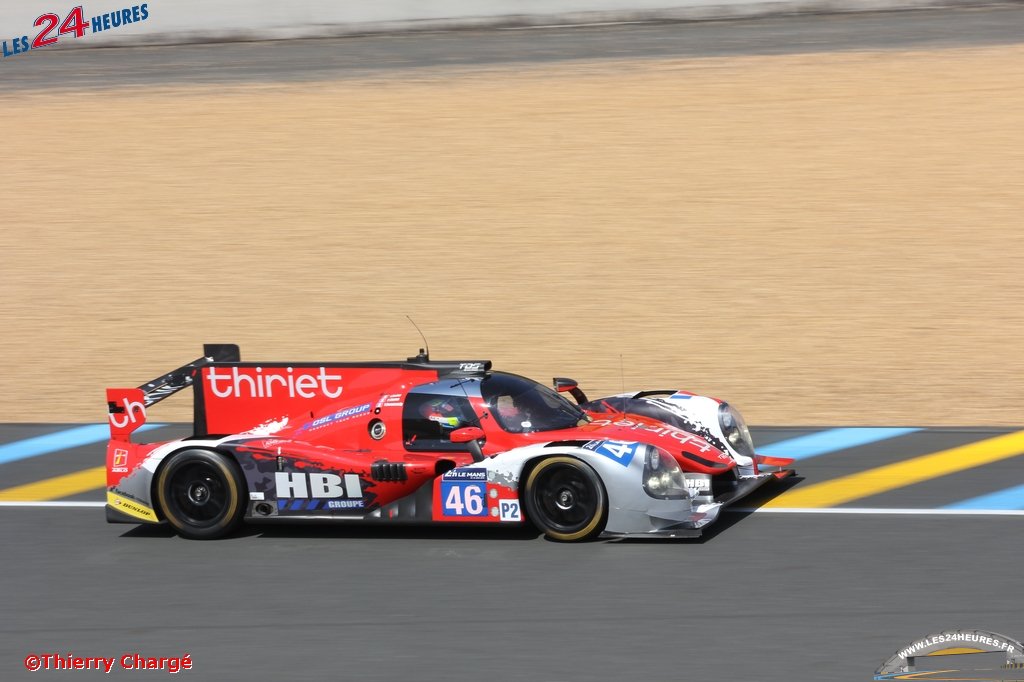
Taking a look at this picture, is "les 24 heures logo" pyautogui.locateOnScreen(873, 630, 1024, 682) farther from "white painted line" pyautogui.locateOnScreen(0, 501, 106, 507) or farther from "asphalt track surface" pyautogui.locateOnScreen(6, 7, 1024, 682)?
"white painted line" pyautogui.locateOnScreen(0, 501, 106, 507)

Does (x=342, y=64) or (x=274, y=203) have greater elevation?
(x=342, y=64)

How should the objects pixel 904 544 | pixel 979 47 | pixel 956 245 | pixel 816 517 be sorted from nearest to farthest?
pixel 904 544, pixel 816 517, pixel 956 245, pixel 979 47

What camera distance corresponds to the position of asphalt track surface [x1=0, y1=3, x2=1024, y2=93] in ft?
70.8

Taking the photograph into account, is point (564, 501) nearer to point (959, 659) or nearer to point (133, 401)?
point (959, 659)

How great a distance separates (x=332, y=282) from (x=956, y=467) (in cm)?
843

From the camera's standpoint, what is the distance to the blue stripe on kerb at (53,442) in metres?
12.1

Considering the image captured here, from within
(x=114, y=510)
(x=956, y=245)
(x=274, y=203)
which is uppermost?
(x=274, y=203)

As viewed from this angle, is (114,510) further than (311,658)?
Yes

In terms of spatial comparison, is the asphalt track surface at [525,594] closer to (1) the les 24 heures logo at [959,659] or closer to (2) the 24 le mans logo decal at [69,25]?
(1) the les 24 heures logo at [959,659]

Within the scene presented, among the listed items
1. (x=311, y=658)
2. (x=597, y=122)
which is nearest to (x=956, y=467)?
(x=311, y=658)

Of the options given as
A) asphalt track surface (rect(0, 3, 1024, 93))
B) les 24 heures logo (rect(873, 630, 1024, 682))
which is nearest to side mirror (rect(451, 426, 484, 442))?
les 24 heures logo (rect(873, 630, 1024, 682))

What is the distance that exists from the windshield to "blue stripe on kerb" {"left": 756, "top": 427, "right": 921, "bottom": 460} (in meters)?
2.45

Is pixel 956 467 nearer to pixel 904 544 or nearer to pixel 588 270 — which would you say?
pixel 904 544

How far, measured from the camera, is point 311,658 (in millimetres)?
7109
